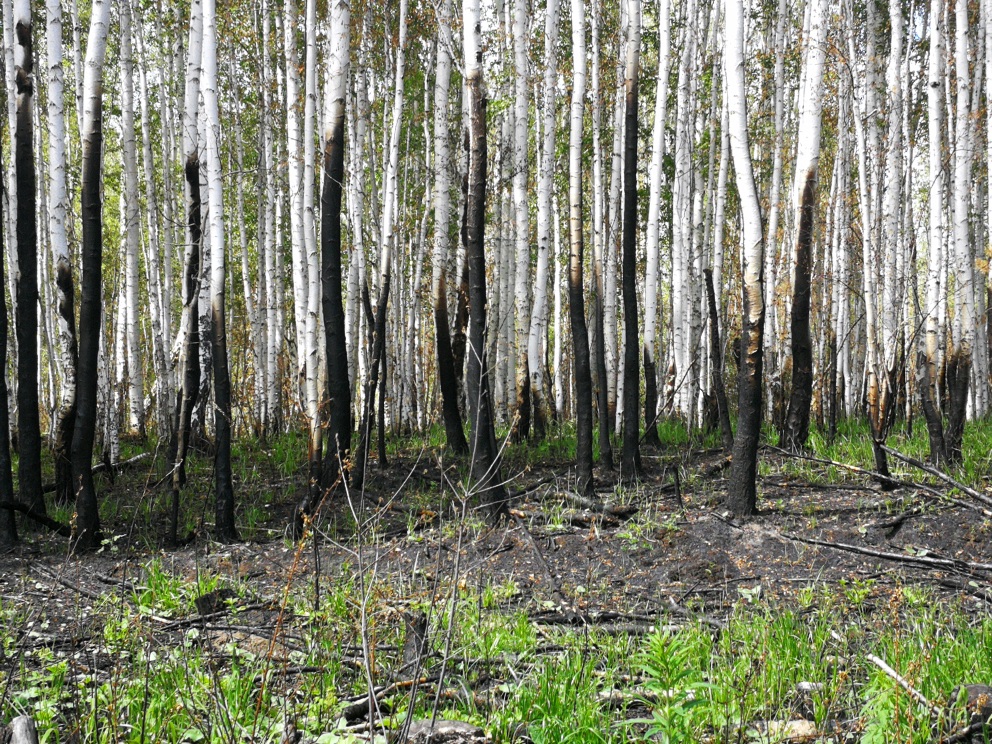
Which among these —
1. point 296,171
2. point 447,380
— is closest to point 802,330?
point 447,380

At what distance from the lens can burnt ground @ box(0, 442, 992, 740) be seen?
446cm

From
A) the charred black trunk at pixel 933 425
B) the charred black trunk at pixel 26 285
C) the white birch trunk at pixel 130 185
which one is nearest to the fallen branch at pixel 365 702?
the charred black trunk at pixel 26 285

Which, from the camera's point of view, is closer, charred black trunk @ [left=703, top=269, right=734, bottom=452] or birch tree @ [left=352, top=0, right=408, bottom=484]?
charred black trunk @ [left=703, top=269, right=734, bottom=452]

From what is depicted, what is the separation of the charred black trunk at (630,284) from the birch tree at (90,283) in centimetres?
441

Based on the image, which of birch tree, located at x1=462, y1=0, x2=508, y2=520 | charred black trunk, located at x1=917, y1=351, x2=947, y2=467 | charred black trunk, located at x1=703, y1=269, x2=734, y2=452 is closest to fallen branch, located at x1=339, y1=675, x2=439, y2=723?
birch tree, located at x1=462, y1=0, x2=508, y2=520

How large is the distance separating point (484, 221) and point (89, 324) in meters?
3.45

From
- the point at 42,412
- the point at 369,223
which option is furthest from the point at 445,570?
the point at 42,412

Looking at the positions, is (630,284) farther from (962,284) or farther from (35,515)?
(35,515)

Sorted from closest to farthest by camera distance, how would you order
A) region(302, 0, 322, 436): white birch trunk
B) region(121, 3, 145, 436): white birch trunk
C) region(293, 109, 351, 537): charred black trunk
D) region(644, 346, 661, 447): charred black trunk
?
region(293, 109, 351, 537): charred black trunk → region(302, 0, 322, 436): white birch trunk → region(644, 346, 661, 447): charred black trunk → region(121, 3, 145, 436): white birch trunk

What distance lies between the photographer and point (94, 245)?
602cm

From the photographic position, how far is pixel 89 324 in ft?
19.7

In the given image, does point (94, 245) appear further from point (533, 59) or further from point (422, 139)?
point (422, 139)

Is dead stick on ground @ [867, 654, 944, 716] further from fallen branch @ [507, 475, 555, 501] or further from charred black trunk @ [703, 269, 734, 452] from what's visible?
charred black trunk @ [703, 269, 734, 452]

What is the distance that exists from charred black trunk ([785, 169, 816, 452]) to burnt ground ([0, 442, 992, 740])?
0.54 m
